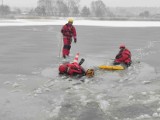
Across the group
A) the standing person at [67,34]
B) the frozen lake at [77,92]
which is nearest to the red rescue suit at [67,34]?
the standing person at [67,34]

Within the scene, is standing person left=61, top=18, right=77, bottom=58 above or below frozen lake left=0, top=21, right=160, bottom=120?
above

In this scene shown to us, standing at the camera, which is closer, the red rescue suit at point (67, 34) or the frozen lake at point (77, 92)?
the frozen lake at point (77, 92)

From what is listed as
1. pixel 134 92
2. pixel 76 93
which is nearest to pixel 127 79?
pixel 134 92

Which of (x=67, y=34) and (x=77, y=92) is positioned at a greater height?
(x=67, y=34)

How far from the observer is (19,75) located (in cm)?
1063

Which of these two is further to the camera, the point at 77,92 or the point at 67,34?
the point at 67,34

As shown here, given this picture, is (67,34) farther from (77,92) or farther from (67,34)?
(77,92)

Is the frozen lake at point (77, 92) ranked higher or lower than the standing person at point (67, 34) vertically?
lower

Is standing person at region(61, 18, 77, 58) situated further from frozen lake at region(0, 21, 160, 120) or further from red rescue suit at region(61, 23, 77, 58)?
frozen lake at region(0, 21, 160, 120)

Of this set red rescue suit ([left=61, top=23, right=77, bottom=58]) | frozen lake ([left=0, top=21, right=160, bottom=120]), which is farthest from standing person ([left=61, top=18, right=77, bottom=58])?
frozen lake ([left=0, top=21, right=160, bottom=120])

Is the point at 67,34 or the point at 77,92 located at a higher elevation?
the point at 67,34

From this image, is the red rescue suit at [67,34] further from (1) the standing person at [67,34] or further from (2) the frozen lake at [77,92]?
(2) the frozen lake at [77,92]

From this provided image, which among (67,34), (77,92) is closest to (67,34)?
(67,34)

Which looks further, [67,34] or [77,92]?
[67,34]
